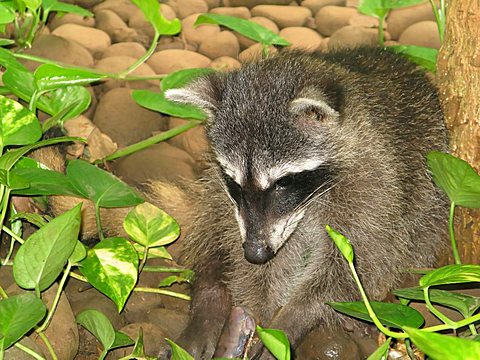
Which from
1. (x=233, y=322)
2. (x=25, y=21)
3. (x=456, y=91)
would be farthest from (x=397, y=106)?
(x=25, y=21)

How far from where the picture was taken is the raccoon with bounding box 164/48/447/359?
2773 millimetres

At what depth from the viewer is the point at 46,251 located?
8.54 ft

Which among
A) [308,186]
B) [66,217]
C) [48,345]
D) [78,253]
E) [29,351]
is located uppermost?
[66,217]

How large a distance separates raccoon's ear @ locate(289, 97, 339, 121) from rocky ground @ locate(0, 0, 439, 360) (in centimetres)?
74

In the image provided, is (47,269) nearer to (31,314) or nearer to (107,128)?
(31,314)

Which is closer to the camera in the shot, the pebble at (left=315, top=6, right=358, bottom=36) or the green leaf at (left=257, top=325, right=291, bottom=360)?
the green leaf at (left=257, top=325, right=291, bottom=360)

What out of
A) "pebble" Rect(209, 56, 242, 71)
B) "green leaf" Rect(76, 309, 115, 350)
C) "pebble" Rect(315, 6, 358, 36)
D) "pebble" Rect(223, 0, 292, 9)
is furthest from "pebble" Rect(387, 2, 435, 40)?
"green leaf" Rect(76, 309, 115, 350)

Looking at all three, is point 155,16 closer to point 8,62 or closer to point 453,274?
point 8,62

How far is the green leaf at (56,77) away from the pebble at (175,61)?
1228 mm

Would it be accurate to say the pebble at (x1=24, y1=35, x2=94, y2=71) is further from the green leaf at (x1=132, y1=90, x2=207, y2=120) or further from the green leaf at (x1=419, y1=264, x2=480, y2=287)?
the green leaf at (x1=419, y1=264, x2=480, y2=287)

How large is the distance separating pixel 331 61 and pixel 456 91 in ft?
1.44

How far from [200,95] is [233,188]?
1.07ft

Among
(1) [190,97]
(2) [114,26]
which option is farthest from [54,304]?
(2) [114,26]

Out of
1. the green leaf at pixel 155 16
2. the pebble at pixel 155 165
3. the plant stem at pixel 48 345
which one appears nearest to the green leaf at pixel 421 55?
the green leaf at pixel 155 16
